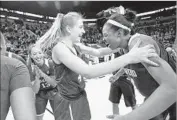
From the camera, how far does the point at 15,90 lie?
32.2 inches

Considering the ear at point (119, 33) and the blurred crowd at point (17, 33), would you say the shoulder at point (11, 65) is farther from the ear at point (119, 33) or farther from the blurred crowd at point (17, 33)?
the blurred crowd at point (17, 33)

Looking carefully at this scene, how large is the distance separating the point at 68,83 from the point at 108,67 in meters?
0.65

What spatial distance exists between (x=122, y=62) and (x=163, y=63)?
0.22 meters

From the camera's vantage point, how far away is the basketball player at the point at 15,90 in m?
0.81

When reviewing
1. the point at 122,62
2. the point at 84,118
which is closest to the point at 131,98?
the point at 84,118

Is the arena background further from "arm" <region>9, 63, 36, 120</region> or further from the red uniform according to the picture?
"arm" <region>9, 63, 36, 120</region>

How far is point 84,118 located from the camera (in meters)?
2.04

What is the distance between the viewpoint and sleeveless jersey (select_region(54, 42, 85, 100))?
193 centimetres

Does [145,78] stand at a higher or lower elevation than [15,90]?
lower

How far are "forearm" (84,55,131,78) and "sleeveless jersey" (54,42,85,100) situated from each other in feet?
1.51

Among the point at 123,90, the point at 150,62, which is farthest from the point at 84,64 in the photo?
the point at 123,90

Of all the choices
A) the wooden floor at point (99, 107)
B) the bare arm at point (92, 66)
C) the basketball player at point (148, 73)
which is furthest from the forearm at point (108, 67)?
the wooden floor at point (99, 107)

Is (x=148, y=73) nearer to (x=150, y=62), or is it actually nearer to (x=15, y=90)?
(x=150, y=62)

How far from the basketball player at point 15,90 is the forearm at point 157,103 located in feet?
1.66
